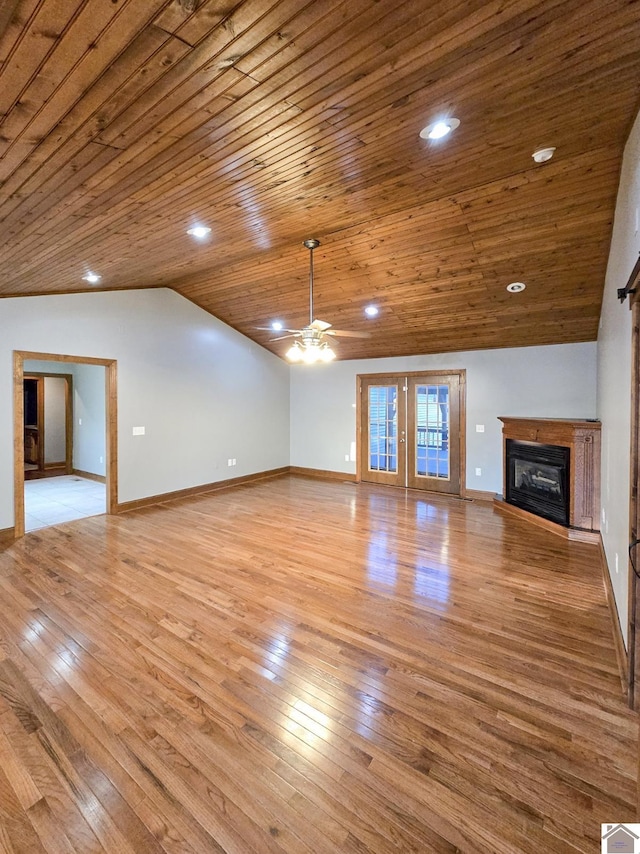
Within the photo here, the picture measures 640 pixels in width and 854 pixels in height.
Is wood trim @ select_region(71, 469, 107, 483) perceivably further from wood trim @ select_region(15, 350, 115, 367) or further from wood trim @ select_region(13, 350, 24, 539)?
wood trim @ select_region(15, 350, 115, 367)

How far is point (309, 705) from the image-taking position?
2049mm

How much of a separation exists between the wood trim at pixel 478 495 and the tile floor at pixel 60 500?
5.96m

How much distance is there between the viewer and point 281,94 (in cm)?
177

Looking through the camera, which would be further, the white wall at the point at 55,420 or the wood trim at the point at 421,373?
the white wall at the point at 55,420

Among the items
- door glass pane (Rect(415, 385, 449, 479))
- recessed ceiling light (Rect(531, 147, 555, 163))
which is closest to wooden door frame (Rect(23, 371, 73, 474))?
door glass pane (Rect(415, 385, 449, 479))

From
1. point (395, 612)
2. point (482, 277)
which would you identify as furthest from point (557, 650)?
point (482, 277)

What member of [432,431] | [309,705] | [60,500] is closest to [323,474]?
[432,431]

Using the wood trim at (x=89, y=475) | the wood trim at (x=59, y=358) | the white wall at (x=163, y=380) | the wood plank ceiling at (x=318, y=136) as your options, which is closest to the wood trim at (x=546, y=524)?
the wood plank ceiling at (x=318, y=136)

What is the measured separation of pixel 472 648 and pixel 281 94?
10.9ft

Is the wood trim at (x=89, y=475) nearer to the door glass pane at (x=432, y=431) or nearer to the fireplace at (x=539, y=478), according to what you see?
the door glass pane at (x=432, y=431)

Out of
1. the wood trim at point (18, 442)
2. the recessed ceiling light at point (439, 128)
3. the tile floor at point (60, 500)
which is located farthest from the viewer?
the tile floor at point (60, 500)

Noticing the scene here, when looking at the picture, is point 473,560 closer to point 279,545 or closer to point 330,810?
point 279,545

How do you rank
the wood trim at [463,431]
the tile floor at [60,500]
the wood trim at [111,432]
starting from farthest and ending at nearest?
the wood trim at [463,431]
the wood trim at [111,432]
the tile floor at [60,500]

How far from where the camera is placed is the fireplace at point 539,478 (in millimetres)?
4816
